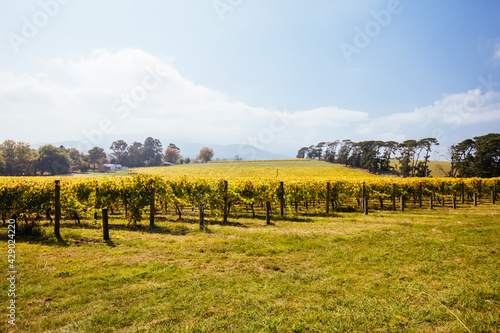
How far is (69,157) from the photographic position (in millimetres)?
86062

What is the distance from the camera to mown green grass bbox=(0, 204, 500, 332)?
413 centimetres

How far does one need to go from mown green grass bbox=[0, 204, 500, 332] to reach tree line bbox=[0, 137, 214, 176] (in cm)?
8489

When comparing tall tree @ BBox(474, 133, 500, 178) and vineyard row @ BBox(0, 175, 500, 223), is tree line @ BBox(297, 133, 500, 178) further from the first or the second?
vineyard row @ BBox(0, 175, 500, 223)

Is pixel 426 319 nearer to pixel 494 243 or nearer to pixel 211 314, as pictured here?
pixel 211 314

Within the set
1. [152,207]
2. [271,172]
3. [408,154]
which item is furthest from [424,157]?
[152,207]

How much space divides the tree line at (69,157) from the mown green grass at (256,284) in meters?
84.9

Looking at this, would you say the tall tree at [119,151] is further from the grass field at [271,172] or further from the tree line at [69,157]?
the grass field at [271,172]

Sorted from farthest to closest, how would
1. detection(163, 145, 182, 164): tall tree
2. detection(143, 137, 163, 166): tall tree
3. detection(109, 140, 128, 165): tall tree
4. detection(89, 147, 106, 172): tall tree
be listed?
detection(163, 145, 182, 164): tall tree
detection(109, 140, 128, 165): tall tree
detection(143, 137, 163, 166): tall tree
detection(89, 147, 106, 172): tall tree

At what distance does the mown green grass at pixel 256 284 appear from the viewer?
13.6 feet

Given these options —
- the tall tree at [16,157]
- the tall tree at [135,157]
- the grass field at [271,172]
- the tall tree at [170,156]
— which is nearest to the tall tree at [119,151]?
the tall tree at [135,157]

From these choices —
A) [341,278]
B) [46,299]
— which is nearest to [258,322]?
[341,278]

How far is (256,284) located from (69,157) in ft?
356

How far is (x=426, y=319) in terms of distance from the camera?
4238 millimetres

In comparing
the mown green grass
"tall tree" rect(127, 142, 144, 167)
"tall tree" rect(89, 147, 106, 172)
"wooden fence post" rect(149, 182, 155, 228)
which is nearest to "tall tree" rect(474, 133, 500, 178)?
the mown green grass
